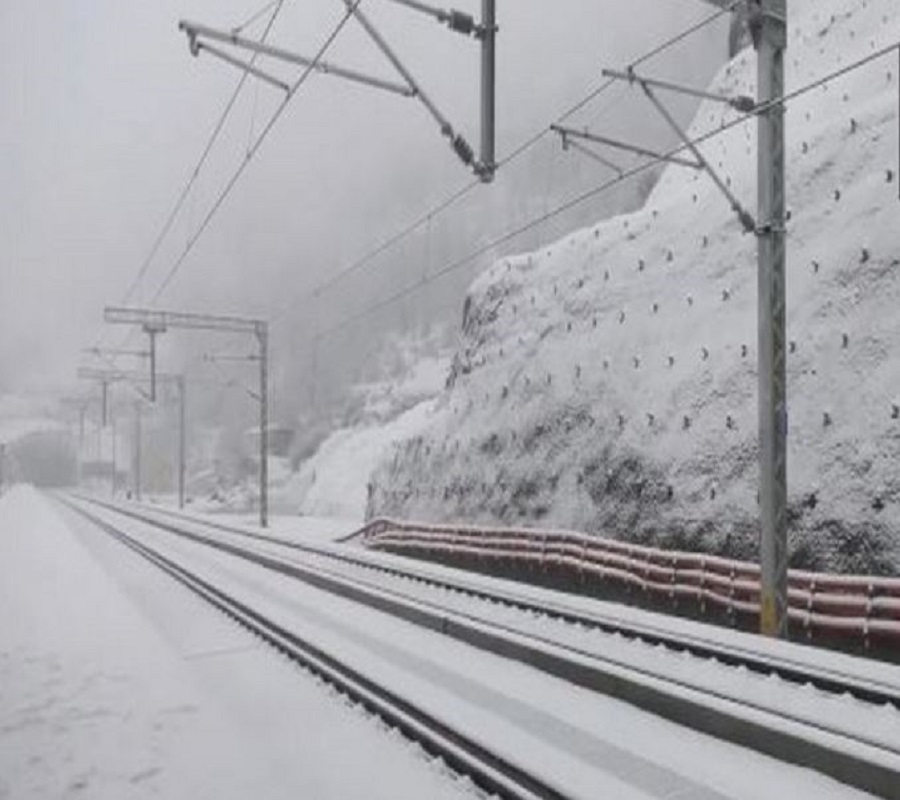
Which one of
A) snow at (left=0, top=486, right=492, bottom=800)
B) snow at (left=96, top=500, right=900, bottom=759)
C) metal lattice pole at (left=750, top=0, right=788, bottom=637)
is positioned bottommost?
snow at (left=0, top=486, right=492, bottom=800)

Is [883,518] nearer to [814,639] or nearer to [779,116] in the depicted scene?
[814,639]

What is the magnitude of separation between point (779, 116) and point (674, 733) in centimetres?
963

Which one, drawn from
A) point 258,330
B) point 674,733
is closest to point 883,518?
point 674,733

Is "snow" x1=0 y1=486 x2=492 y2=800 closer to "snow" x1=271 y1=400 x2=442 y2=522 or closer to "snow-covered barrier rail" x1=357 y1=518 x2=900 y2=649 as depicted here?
"snow-covered barrier rail" x1=357 y1=518 x2=900 y2=649

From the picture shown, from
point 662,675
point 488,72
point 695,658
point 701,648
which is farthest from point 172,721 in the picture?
point 488,72

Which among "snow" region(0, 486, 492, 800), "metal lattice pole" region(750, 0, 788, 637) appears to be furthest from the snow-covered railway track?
"metal lattice pole" region(750, 0, 788, 637)

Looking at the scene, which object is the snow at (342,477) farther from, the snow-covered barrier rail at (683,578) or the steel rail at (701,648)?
the steel rail at (701,648)

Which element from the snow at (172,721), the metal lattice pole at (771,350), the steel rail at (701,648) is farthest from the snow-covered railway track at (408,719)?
the metal lattice pole at (771,350)

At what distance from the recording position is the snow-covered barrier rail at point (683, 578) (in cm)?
1499

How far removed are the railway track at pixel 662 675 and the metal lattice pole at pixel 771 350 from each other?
6.29 ft

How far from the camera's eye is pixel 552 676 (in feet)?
42.0

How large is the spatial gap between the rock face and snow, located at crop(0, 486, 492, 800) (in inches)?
341

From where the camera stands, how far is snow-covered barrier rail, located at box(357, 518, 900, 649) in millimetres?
14992

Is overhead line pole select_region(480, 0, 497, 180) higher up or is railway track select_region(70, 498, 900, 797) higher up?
overhead line pole select_region(480, 0, 497, 180)
